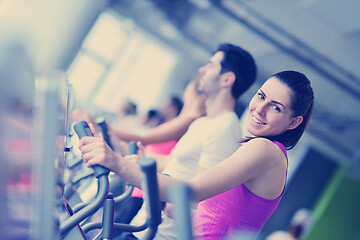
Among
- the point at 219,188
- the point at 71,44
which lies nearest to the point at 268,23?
the point at 71,44

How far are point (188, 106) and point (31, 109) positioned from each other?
116 cm

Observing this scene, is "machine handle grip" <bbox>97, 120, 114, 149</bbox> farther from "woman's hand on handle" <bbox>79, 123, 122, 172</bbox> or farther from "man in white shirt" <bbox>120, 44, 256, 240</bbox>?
"woman's hand on handle" <bbox>79, 123, 122, 172</bbox>

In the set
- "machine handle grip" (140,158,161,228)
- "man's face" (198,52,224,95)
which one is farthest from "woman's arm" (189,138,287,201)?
"man's face" (198,52,224,95)

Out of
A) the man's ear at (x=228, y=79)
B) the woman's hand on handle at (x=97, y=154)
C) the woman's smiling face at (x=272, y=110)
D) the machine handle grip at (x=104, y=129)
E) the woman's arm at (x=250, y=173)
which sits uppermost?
the man's ear at (x=228, y=79)

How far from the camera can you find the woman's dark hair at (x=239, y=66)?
52.5 inches

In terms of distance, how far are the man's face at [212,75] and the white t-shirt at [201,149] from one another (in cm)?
12

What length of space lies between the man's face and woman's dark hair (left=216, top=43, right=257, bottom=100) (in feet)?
0.07

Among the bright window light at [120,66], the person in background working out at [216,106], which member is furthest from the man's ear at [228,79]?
the bright window light at [120,66]

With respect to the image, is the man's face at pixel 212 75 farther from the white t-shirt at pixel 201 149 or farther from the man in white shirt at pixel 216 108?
the white t-shirt at pixel 201 149

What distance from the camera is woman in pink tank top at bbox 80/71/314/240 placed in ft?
2.93

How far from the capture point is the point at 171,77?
898cm

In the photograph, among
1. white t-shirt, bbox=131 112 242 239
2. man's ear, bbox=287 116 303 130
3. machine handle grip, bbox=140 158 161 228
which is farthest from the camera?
white t-shirt, bbox=131 112 242 239

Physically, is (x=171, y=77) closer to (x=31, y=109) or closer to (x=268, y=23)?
(x=268, y=23)

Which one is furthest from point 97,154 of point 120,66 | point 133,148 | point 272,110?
point 120,66
